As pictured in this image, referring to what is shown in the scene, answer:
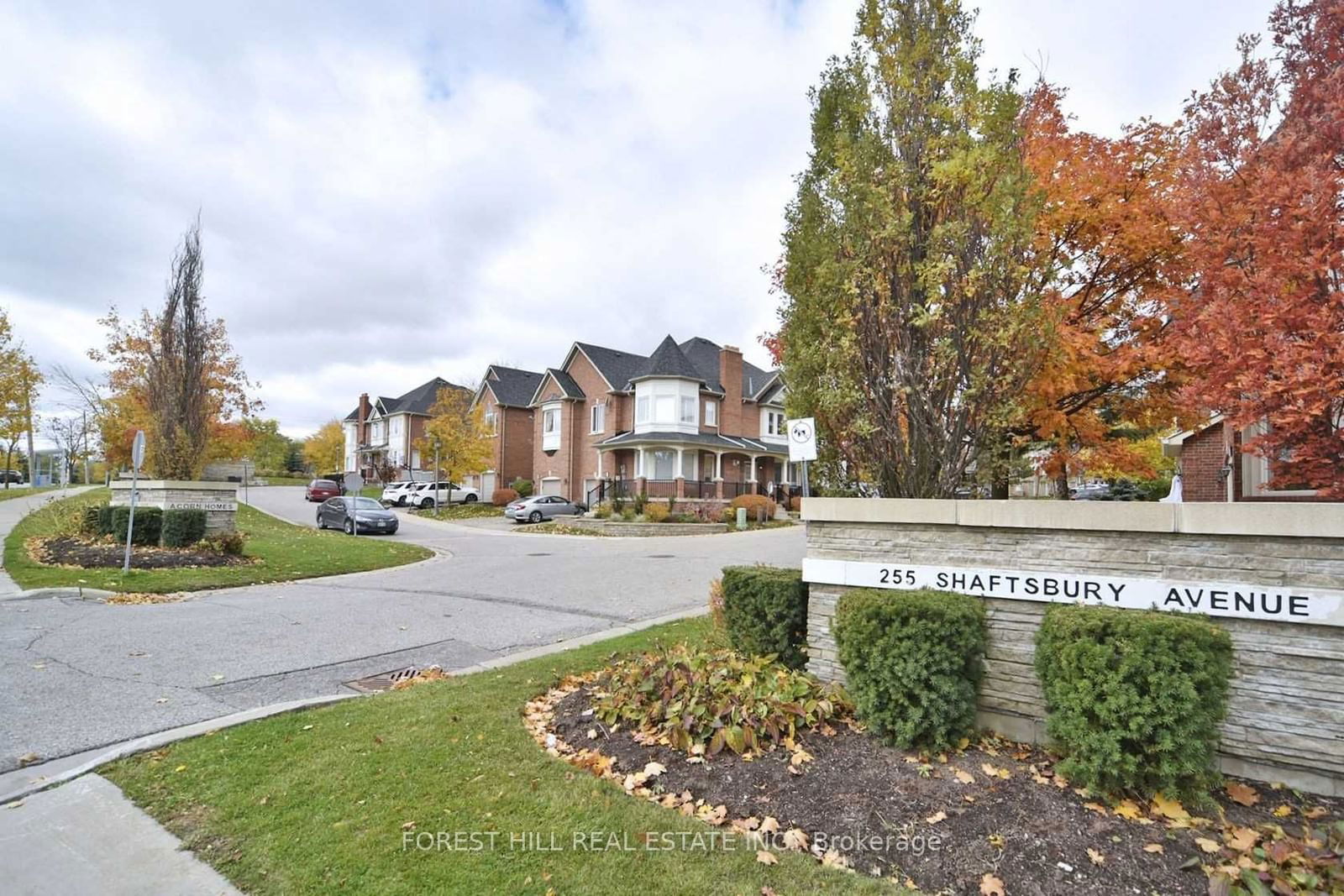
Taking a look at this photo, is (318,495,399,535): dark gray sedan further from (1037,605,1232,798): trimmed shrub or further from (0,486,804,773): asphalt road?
(1037,605,1232,798): trimmed shrub

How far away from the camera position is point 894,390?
5.71 m

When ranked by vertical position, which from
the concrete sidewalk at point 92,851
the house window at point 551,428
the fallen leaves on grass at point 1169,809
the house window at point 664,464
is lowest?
the concrete sidewalk at point 92,851

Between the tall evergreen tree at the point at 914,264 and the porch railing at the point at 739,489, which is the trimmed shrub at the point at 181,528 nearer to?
the tall evergreen tree at the point at 914,264

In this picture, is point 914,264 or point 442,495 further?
point 442,495

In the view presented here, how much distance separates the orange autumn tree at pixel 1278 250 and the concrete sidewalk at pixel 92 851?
8.62 meters

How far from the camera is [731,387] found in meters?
38.6

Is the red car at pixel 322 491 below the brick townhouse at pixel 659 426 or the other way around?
below

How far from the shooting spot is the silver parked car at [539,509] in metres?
34.2

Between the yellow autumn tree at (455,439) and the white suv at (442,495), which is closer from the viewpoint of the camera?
the yellow autumn tree at (455,439)

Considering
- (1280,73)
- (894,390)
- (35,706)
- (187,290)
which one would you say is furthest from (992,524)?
(187,290)

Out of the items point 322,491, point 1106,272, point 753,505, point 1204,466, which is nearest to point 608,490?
point 753,505

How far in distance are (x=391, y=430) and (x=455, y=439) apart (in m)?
25.4

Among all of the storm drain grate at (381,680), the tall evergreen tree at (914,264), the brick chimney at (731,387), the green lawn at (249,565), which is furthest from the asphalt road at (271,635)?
the brick chimney at (731,387)

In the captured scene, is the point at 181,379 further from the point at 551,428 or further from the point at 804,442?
the point at 551,428
